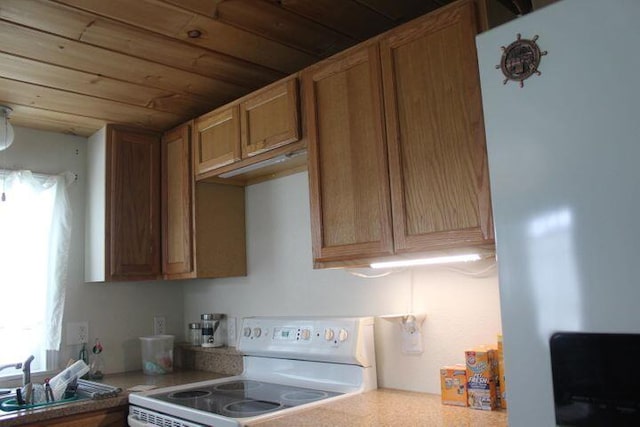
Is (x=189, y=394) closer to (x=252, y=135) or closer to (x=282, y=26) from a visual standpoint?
(x=252, y=135)

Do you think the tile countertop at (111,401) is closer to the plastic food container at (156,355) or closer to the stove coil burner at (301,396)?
the plastic food container at (156,355)

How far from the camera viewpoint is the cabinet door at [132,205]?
2.65 meters

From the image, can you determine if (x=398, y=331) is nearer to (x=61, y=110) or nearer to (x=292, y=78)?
(x=292, y=78)

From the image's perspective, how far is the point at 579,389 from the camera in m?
0.91

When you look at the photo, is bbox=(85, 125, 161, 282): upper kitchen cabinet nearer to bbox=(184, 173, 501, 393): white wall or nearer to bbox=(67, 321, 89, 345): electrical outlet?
bbox=(67, 321, 89, 345): electrical outlet

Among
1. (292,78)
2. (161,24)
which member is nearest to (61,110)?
(161,24)

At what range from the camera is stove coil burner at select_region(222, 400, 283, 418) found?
1769 mm

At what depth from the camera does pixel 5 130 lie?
2.47 m

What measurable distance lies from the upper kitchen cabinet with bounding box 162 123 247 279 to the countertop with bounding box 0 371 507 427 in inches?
30.2

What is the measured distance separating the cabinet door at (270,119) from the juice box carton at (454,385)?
100 centimetres

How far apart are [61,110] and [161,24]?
1.00 meters

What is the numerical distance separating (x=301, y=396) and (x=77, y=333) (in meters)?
1.45

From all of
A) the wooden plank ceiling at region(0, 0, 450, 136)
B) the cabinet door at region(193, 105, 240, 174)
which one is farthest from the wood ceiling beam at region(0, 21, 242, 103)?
the cabinet door at region(193, 105, 240, 174)

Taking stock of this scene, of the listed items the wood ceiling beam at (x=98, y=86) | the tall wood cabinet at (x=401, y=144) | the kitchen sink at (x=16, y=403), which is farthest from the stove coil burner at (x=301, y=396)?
the wood ceiling beam at (x=98, y=86)
